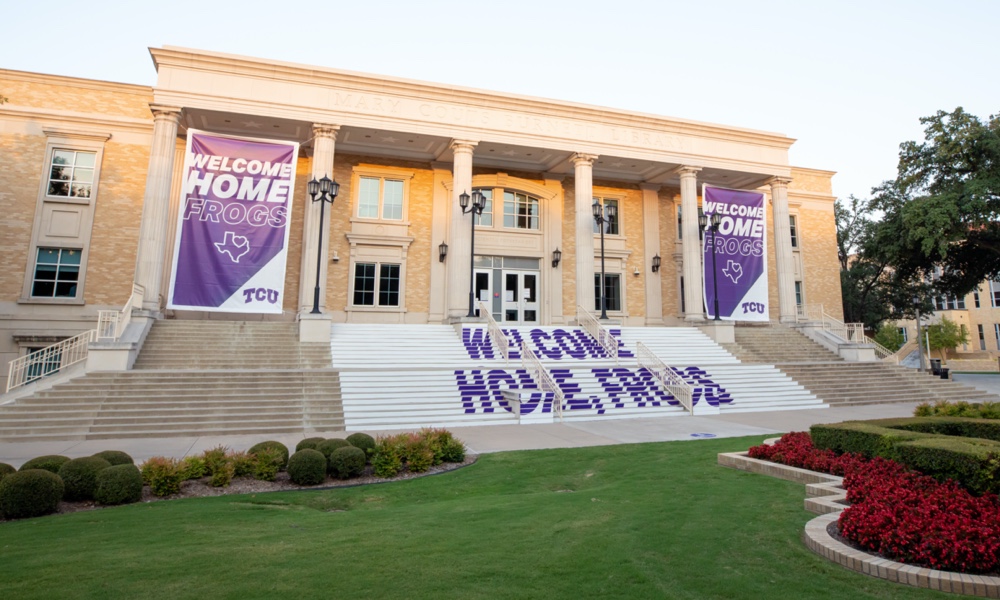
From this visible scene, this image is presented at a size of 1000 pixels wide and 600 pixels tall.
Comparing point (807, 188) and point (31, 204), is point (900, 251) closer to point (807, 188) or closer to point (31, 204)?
point (807, 188)

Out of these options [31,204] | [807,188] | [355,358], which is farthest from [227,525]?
[807,188]

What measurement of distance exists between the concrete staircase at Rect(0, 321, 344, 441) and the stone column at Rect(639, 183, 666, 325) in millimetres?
18503

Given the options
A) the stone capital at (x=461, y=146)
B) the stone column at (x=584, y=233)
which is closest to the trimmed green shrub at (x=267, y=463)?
the stone column at (x=584, y=233)

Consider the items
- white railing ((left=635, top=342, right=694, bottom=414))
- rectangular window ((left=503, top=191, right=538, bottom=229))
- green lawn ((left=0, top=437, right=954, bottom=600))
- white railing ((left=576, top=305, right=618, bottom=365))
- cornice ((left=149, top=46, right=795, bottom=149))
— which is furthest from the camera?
rectangular window ((left=503, top=191, right=538, bottom=229))

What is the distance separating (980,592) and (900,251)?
27104 mm

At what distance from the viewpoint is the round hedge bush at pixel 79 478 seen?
6926 mm

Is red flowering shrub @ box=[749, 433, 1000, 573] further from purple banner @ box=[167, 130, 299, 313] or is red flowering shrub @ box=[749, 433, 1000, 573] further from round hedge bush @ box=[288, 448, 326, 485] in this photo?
purple banner @ box=[167, 130, 299, 313]

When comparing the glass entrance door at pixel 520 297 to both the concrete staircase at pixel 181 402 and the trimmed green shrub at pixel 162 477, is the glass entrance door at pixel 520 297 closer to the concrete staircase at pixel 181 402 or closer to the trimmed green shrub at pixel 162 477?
the concrete staircase at pixel 181 402

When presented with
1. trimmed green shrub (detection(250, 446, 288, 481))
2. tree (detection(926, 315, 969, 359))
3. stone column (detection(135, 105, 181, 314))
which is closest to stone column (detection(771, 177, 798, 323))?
trimmed green shrub (detection(250, 446, 288, 481))

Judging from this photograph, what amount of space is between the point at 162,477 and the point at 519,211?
22705mm

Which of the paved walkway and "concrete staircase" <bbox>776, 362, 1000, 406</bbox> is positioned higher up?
"concrete staircase" <bbox>776, 362, 1000, 406</bbox>

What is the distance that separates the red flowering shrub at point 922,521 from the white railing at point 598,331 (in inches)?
557

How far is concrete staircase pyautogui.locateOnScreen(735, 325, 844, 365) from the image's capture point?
78.1 feet

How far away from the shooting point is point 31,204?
21688mm
